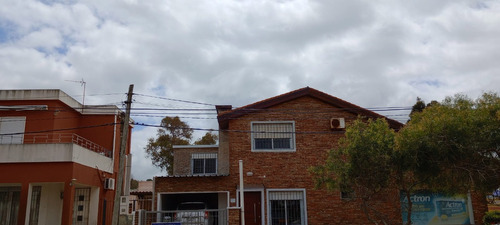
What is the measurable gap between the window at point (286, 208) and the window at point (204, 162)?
496 cm

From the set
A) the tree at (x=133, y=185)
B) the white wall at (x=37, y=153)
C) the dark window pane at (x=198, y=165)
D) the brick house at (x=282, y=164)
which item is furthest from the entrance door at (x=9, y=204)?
the tree at (x=133, y=185)

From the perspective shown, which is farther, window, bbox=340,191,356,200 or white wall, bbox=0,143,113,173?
white wall, bbox=0,143,113,173

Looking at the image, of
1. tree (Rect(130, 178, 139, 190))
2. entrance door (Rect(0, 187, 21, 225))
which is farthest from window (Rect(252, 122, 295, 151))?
tree (Rect(130, 178, 139, 190))

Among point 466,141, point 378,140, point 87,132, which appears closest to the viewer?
point 466,141

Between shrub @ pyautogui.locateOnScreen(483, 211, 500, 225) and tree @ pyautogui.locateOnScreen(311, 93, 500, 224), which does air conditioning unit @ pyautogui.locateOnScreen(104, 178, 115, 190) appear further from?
shrub @ pyautogui.locateOnScreen(483, 211, 500, 225)

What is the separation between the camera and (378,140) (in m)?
12.6

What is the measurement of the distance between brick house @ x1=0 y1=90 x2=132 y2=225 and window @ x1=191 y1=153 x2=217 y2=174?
4278 millimetres

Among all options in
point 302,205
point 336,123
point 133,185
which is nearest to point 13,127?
point 302,205

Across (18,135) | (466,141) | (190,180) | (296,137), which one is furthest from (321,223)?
(18,135)

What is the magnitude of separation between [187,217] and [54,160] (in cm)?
686

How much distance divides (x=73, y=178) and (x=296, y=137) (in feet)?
31.2

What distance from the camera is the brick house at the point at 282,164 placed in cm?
1869

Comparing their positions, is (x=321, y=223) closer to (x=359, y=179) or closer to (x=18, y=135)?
(x=359, y=179)

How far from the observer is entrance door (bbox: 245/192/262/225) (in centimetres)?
1872
